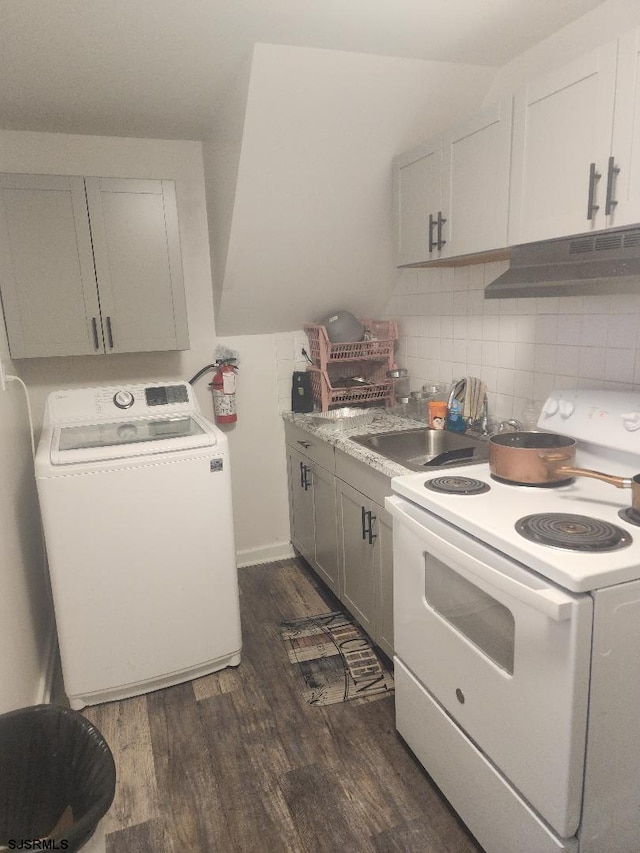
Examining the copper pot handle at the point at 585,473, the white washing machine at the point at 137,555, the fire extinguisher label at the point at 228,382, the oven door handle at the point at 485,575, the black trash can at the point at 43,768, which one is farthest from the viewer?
the fire extinguisher label at the point at 228,382

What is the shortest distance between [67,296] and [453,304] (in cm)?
172

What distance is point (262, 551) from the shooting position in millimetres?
3266

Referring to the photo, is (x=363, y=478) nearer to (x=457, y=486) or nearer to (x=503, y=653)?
(x=457, y=486)

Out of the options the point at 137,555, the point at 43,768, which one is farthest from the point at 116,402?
the point at 43,768

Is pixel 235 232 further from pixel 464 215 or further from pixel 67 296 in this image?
pixel 464 215

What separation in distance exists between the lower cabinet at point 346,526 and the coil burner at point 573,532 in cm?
75

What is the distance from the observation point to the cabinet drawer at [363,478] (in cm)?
203

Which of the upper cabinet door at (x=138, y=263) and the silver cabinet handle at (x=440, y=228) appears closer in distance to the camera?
the silver cabinet handle at (x=440, y=228)

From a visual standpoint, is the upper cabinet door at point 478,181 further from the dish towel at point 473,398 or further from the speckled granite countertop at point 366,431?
the speckled granite countertop at point 366,431

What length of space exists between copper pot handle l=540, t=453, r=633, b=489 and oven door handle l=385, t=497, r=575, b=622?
380mm

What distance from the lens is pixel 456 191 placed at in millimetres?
2006

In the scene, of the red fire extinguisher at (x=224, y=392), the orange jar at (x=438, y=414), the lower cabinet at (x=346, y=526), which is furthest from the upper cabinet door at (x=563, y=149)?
the red fire extinguisher at (x=224, y=392)

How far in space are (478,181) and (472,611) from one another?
142cm

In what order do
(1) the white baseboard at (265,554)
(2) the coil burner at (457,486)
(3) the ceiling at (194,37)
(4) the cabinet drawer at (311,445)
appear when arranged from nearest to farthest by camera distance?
(2) the coil burner at (457,486) < (3) the ceiling at (194,37) < (4) the cabinet drawer at (311,445) < (1) the white baseboard at (265,554)
